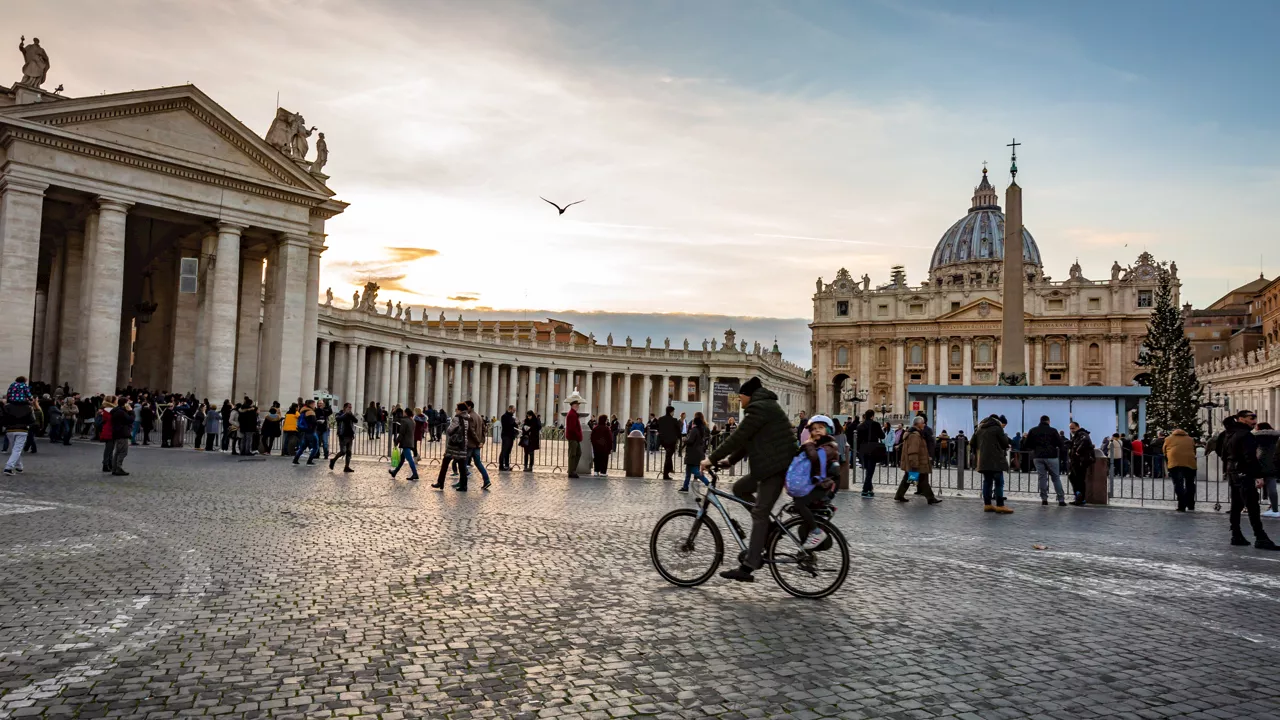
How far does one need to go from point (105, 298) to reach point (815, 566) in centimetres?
2717

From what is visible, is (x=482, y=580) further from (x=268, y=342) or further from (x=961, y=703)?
(x=268, y=342)

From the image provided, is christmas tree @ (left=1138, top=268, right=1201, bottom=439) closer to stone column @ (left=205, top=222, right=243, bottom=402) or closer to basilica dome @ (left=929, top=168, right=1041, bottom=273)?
stone column @ (left=205, top=222, right=243, bottom=402)

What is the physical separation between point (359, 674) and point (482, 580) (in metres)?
2.59

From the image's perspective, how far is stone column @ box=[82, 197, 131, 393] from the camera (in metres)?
26.5

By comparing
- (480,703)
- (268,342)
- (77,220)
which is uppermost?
(77,220)

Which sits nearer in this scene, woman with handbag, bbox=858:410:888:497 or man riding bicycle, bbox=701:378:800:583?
man riding bicycle, bbox=701:378:800:583

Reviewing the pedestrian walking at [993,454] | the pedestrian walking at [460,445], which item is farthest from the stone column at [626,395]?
the pedestrian walking at [993,454]

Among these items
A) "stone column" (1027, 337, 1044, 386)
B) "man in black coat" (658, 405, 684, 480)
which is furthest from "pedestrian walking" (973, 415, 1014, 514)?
"stone column" (1027, 337, 1044, 386)

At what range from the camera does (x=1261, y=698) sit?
4.66 metres

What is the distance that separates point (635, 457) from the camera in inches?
856

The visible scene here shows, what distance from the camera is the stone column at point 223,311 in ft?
95.0

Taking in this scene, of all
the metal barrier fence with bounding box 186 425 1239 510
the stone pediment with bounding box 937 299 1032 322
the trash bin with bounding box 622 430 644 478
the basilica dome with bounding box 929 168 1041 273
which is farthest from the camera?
the basilica dome with bounding box 929 168 1041 273

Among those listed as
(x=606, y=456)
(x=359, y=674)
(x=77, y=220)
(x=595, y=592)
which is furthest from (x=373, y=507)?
(x=77, y=220)

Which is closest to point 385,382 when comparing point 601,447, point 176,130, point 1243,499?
point 176,130
